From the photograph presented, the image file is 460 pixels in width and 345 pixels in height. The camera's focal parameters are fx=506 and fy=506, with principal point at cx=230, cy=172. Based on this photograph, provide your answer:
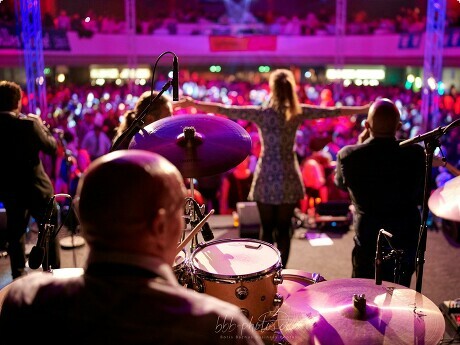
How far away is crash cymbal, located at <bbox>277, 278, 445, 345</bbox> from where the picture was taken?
154 centimetres

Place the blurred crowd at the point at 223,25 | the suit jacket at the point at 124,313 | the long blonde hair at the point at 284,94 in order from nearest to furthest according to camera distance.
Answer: the suit jacket at the point at 124,313 < the long blonde hair at the point at 284,94 < the blurred crowd at the point at 223,25

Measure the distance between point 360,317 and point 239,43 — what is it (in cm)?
1811

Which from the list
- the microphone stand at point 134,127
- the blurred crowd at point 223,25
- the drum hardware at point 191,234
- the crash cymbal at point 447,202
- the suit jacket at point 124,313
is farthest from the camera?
the blurred crowd at point 223,25

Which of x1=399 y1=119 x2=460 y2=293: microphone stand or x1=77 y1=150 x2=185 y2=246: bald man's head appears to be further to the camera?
x1=399 y1=119 x2=460 y2=293: microphone stand

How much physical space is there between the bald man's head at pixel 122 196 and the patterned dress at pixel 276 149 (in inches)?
98.9

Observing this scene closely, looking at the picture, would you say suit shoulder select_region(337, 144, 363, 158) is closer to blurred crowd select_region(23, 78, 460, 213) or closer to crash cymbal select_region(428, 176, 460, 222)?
crash cymbal select_region(428, 176, 460, 222)

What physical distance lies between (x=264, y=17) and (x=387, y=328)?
22.1m

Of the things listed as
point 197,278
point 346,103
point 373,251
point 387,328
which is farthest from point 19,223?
point 346,103

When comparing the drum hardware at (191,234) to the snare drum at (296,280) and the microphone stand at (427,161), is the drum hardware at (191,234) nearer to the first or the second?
the snare drum at (296,280)

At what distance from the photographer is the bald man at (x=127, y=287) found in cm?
87

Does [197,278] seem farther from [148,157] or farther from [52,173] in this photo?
[52,173]

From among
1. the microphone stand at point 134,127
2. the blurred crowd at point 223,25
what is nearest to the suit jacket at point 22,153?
the microphone stand at point 134,127

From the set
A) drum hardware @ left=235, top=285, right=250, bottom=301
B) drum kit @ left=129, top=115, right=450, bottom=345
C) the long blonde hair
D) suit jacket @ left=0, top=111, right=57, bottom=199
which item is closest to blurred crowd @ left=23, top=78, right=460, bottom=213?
the long blonde hair

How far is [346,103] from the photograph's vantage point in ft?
49.4
